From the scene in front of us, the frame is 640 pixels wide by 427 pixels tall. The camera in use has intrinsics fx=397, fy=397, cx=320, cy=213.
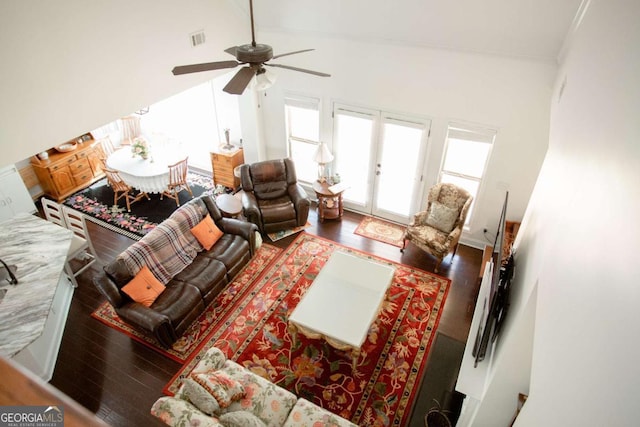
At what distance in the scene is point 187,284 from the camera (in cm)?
530

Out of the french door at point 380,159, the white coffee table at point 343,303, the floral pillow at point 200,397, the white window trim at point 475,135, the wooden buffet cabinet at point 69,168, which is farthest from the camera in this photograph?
the wooden buffet cabinet at point 69,168

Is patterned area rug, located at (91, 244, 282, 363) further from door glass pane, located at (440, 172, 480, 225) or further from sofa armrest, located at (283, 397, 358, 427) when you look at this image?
door glass pane, located at (440, 172, 480, 225)

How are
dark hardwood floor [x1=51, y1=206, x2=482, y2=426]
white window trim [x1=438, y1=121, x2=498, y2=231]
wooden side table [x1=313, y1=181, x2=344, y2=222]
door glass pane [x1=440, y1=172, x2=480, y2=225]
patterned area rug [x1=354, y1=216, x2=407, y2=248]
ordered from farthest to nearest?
wooden side table [x1=313, y1=181, x2=344, y2=222]
patterned area rug [x1=354, y1=216, x2=407, y2=248]
door glass pane [x1=440, y1=172, x2=480, y2=225]
white window trim [x1=438, y1=121, x2=498, y2=231]
dark hardwood floor [x1=51, y1=206, x2=482, y2=426]

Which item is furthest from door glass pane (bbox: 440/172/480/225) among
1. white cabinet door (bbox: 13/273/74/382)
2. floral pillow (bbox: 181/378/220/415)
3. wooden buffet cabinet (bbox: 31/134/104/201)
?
wooden buffet cabinet (bbox: 31/134/104/201)

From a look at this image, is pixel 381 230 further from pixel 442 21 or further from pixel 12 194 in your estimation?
pixel 12 194

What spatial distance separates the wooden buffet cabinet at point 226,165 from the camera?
789 cm

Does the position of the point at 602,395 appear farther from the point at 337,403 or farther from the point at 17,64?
the point at 17,64

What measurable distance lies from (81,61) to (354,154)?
427 centimetres

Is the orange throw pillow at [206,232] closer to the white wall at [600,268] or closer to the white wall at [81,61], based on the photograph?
the white wall at [81,61]

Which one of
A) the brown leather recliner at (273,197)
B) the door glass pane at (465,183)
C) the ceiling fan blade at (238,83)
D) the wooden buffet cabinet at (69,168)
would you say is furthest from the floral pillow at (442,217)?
the wooden buffet cabinet at (69,168)

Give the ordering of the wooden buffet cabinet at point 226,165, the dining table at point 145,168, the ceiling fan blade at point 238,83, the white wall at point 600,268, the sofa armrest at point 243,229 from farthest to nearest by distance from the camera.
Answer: the wooden buffet cabinet at point 226,165 < the dining table at point 145,168 < the sofa armrest at point 243,229 < the ceiling fan blade at point 238,83 < the white wall at point 600,268

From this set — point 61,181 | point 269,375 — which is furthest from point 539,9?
point 61,181

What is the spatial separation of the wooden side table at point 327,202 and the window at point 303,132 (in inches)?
26.4

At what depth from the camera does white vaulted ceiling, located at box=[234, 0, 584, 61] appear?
4566 mm
